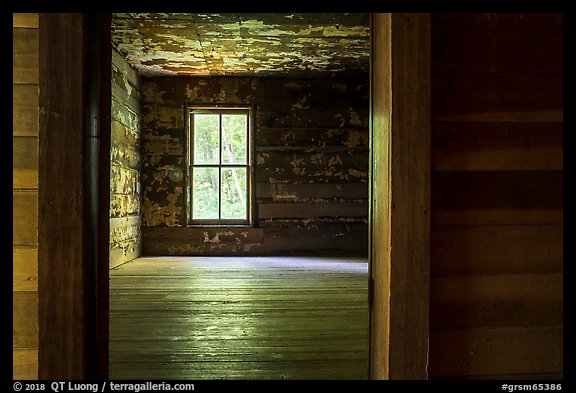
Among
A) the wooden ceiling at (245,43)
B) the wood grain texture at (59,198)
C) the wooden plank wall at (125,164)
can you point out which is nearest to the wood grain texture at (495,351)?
the wood grain texture at (59,198)

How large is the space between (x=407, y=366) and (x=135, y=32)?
173 inches

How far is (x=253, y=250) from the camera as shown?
19.4 feet

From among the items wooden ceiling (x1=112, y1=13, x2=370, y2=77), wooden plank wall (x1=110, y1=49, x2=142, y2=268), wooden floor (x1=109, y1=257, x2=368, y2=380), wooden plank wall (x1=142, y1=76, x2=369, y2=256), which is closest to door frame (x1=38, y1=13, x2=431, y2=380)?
wooden floor (x1=109, y1=257, x2=368, y2=380)

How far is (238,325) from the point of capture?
2.39 metres

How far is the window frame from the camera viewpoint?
5.91 m

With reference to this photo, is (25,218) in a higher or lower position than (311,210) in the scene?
higher

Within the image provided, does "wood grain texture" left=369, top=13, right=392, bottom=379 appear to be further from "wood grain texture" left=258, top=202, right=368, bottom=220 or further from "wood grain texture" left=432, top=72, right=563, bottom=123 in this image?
"wood grain texture" left=258, top=202, right=368, bottom=220

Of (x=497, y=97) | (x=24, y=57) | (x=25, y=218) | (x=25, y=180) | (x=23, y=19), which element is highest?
(x=23, y=19)

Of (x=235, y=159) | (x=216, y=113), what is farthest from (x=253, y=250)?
(x=216, y=113)

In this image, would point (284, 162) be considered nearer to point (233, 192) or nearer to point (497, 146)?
point (233, 192)

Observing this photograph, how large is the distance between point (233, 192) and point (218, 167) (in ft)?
1.38

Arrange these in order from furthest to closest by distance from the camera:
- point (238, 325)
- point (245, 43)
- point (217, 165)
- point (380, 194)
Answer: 1. point (217, 165)
2. point (245, 43)
3. point (238, 325)
4. point (380, 194)

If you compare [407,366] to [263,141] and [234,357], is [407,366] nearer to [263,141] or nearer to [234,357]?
[234,357]

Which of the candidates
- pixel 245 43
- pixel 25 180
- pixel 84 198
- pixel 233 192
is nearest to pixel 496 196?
pixel 84 198
